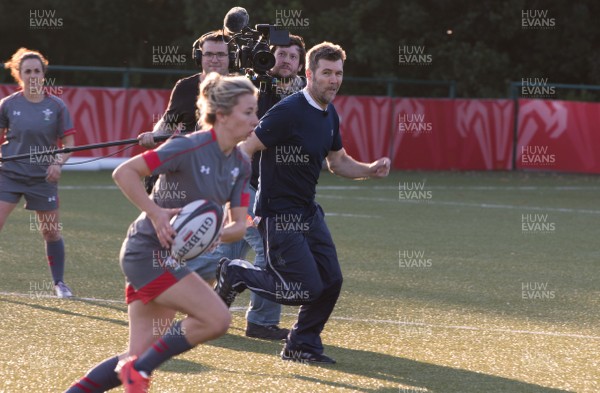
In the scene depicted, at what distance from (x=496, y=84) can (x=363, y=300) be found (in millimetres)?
23904

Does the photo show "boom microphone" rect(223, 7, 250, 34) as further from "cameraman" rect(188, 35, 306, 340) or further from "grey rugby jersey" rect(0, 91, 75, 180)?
"grey rugby jersey" rect(0, 91, 75, 180)

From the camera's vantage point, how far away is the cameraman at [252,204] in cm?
821

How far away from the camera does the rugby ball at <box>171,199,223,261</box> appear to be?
525 cm

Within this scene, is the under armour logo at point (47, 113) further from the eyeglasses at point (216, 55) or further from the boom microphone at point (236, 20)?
the eyeglasses at point (216, 55)

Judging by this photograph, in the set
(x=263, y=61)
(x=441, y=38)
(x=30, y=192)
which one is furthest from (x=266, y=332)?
(x=441, y=38)

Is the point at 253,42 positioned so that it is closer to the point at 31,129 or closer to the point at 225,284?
the point at 225,284

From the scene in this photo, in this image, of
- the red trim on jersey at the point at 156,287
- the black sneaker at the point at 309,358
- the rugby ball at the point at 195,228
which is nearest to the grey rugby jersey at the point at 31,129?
the black sneaker at the point at 309,358

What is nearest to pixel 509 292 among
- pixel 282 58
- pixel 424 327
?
pixel 424 327

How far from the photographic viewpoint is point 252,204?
858 centimetres

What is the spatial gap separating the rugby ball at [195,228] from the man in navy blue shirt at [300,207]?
1.95 metres

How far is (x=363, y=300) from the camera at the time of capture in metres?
9.96

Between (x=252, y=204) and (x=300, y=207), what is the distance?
1187mm

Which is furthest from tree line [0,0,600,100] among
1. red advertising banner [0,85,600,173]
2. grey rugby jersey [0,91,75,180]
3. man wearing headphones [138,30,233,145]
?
man wearing headphones [138,30,233,145]

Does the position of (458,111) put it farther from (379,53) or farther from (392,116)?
(379,53)
